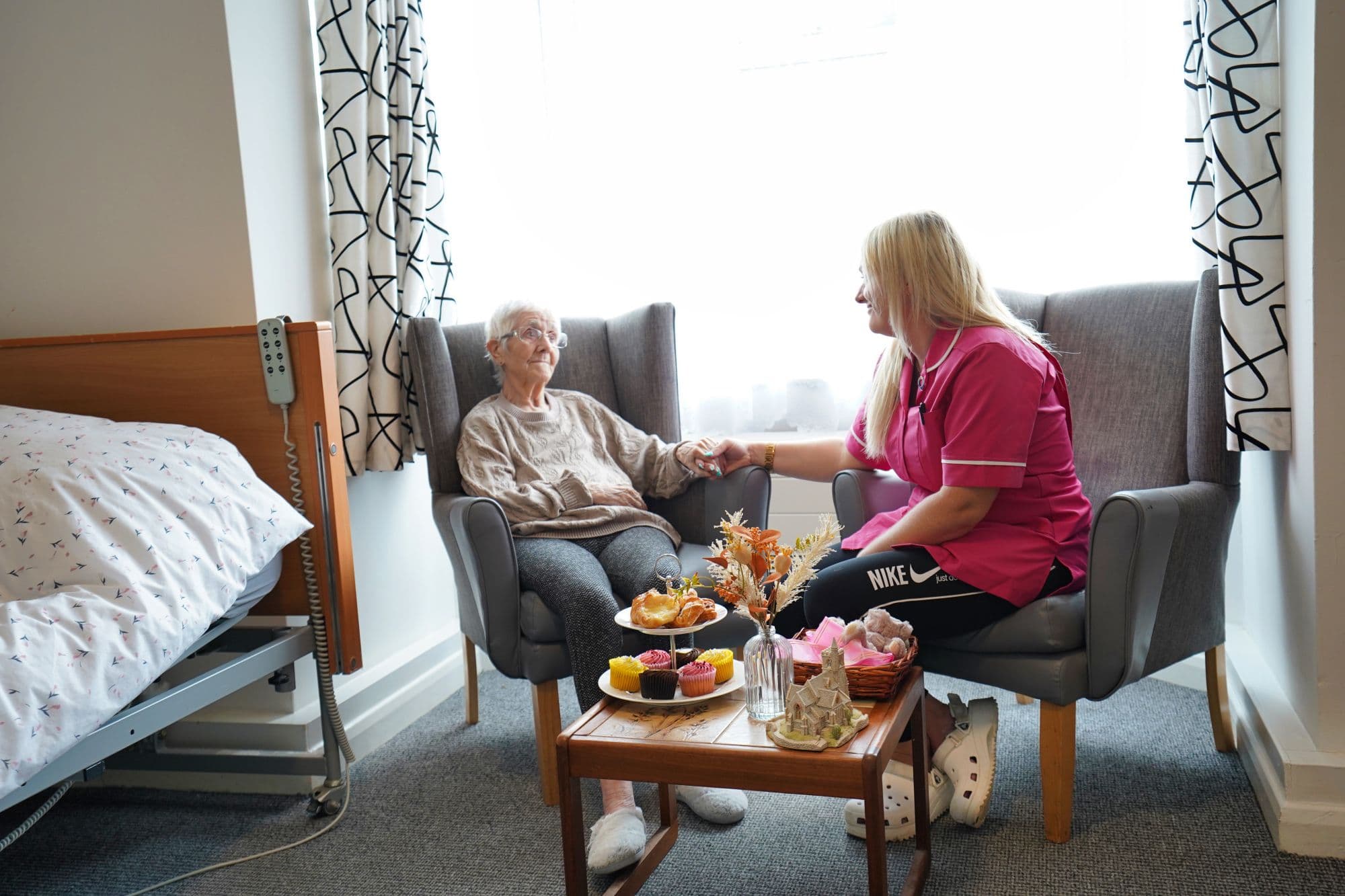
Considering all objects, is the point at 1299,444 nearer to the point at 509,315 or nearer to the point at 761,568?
the point at 761,568

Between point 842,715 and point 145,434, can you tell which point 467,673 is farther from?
point 842,715

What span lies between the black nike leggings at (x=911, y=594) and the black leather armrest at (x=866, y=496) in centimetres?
30

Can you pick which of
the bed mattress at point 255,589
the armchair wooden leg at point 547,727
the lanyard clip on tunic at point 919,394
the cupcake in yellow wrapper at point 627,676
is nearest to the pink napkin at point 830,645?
the cupcake in yellow wrapper at point 627,676

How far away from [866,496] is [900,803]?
68 centimetres

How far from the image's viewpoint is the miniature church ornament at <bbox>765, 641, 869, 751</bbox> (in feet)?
4.24

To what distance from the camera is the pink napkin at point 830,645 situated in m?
1.48

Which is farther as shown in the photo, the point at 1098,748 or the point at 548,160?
the point at 548,160

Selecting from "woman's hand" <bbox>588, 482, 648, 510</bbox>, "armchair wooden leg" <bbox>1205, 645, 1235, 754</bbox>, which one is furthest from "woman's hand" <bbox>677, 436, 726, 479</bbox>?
Result: "armchair wooden leg" <bbox>1205, 645, 1235, 754</bbox>

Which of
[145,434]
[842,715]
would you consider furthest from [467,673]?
[842,715]

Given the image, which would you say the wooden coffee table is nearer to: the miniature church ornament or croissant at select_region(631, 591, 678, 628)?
the miniature church ornament

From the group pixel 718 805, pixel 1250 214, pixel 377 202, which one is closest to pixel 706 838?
pixel 718 805

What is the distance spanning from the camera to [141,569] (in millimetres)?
1524

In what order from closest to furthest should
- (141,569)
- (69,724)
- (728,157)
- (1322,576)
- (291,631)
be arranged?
(69,724), (141,569), (1322,576), (291,631), (728,157)

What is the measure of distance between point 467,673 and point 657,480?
0.68 meters
